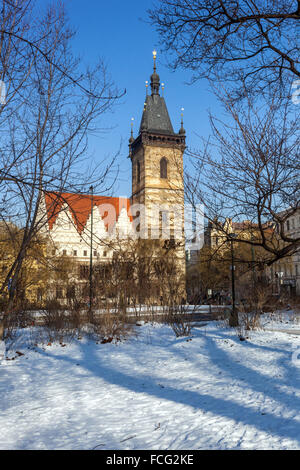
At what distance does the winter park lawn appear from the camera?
436 centimetres

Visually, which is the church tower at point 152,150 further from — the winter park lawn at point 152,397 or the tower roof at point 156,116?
the winter park lawn at point 152,397

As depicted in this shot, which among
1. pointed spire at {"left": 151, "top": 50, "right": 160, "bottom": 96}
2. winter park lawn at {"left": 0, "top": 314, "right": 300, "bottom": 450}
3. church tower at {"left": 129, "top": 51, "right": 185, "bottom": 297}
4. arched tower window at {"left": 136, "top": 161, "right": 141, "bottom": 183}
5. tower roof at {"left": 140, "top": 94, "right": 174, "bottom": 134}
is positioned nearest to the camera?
winter park lawn at {"left": 0, "top": 314, "right": 300, "bottom": 450}

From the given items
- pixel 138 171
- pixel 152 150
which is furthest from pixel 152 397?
pixel 138 171

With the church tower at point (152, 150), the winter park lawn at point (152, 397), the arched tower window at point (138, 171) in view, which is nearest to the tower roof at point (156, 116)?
the church tower at point (152, 150)

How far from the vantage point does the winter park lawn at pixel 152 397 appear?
436 cm

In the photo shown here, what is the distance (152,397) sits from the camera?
606 centimetres

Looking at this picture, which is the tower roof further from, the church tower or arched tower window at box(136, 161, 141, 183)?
arched tower window at box(136, 161, 141, 183)

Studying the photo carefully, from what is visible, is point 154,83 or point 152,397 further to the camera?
point 154,83

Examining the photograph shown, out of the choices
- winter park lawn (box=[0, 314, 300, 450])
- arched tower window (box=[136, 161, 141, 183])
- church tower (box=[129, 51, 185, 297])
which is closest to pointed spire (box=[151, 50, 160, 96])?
church tower (box=[129, 51, 185, 297])

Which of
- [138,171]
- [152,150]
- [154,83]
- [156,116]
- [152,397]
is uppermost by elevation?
[154,83]

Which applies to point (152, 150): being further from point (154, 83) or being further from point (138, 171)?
point (154, 83)

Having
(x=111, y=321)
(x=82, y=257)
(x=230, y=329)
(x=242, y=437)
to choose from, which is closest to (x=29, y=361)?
(x=111, y=321)

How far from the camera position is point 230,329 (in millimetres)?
14406
